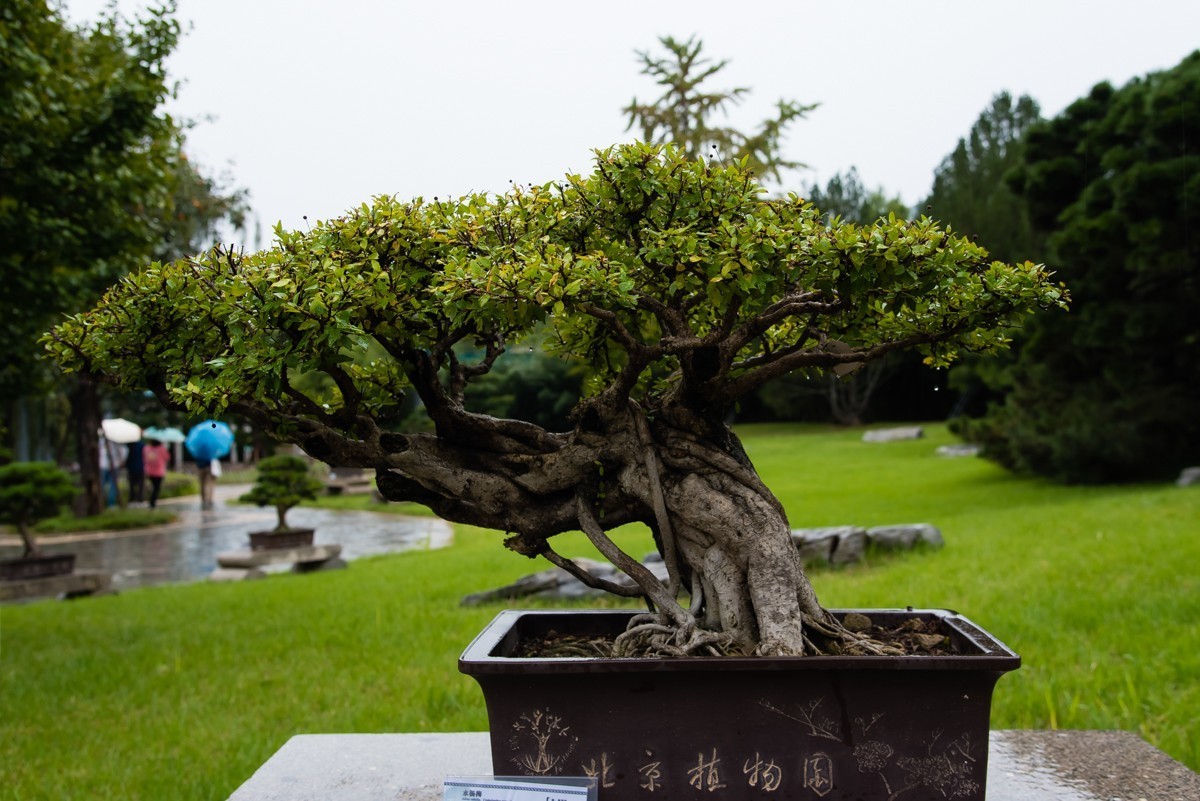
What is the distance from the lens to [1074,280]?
11.7m

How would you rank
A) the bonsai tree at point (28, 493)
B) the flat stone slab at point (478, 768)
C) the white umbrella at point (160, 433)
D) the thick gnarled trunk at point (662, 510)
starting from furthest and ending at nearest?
the white umbrella at point (160, 433)
the bonsai tree at point (28, 493)
the flat stone slab at point (478, 768)
the thick gnarled trunk at point (662, 510)

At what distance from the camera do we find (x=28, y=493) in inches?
403

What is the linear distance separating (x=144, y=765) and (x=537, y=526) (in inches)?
93.7

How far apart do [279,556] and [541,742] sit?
9611 millimetres

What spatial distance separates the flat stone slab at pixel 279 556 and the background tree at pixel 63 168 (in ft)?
15.6

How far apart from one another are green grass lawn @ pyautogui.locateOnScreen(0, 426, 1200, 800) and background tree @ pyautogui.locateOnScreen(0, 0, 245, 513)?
222 centimetres

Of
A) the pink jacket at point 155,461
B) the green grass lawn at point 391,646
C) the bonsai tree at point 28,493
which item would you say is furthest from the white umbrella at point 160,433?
the green grass lawn at point 391,646

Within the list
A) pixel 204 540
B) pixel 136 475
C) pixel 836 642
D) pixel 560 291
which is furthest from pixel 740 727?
pixel 136 475

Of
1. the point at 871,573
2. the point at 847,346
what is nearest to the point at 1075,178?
the point at 871,573

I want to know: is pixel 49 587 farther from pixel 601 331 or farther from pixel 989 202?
pixel 989 202

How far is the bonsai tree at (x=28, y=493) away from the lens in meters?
10.2

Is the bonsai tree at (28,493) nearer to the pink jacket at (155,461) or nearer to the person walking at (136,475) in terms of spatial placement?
the pink jacket at (155,461)

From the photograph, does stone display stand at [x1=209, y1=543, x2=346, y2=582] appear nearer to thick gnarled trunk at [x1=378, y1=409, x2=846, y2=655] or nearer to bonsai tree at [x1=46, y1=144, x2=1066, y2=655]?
bonsai tree at [x1=46, y1=144, x2=1066, y2=655]

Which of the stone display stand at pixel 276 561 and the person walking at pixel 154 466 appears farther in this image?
the person walking at pixel 154 466
